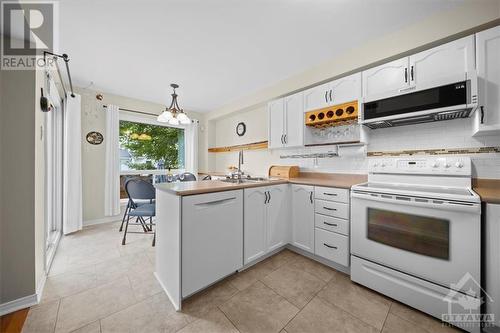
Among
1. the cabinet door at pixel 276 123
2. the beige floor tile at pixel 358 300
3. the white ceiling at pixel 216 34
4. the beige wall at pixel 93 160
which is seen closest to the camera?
the beige floor tile at pixel 358 300

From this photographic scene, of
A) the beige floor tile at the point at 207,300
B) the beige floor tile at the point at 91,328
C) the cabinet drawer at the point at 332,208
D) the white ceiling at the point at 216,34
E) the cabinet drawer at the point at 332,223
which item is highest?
the white ceiling at the point at 216,34

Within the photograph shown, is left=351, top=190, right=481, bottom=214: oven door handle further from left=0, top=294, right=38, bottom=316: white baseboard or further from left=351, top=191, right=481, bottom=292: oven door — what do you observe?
left=0, top=294, right=38, bottom=316: white baseboard

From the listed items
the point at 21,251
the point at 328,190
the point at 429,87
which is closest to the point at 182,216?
the point at 21,251

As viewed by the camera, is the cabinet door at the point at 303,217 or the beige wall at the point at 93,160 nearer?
the cabinet door at the point at 303,217

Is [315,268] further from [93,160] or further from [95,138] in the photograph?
[95,138]

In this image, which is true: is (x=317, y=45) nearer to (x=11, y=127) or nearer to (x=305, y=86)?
(x=305, y=86)

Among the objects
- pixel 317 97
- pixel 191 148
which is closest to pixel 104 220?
pixel 191 148

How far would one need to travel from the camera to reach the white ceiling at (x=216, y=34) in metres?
1.62

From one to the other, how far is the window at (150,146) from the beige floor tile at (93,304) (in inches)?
108

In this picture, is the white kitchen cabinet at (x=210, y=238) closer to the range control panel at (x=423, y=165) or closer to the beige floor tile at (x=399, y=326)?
the beige floor tile at (x=399, y=326)

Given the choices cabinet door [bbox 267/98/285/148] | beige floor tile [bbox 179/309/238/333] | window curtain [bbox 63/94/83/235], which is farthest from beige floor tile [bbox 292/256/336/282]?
window curtain [bbox 63/94/83/235]

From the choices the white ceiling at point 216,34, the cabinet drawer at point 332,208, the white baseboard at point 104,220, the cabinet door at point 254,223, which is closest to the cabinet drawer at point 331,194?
the cabinet drawer at point 332,208

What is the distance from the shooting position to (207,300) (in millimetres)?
1522

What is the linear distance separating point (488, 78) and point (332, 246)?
185cm
